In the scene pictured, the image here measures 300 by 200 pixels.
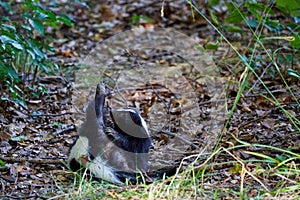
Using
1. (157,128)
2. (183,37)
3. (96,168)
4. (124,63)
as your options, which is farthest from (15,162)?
(183,37)

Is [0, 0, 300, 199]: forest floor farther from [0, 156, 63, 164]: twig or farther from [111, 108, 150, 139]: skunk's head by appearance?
[111, 108, 150, 139]: skunk's head

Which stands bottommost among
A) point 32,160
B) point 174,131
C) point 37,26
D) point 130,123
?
point 174,131

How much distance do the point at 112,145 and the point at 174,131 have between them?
82cm

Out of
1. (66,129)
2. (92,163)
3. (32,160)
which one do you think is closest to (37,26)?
(66,129)

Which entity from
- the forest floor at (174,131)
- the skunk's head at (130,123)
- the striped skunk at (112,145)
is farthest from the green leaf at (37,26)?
the skunk's head at (130,123)

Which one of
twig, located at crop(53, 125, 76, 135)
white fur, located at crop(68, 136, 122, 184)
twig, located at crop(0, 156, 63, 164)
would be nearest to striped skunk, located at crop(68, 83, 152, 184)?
white fur, located at crop(68, 136, 122, 184)

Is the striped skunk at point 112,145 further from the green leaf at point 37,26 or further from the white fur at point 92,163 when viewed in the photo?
the green leaf at point 37,26

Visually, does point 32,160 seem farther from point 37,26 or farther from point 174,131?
point 174,131

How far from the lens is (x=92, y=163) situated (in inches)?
123

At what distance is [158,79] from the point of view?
5016 mm

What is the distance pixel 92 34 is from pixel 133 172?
137 inches

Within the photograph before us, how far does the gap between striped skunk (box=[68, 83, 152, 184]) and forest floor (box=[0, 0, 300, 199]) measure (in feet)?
0.56

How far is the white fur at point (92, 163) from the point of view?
3.10 m

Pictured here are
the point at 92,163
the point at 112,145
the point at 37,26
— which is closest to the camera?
the point at 92,163
